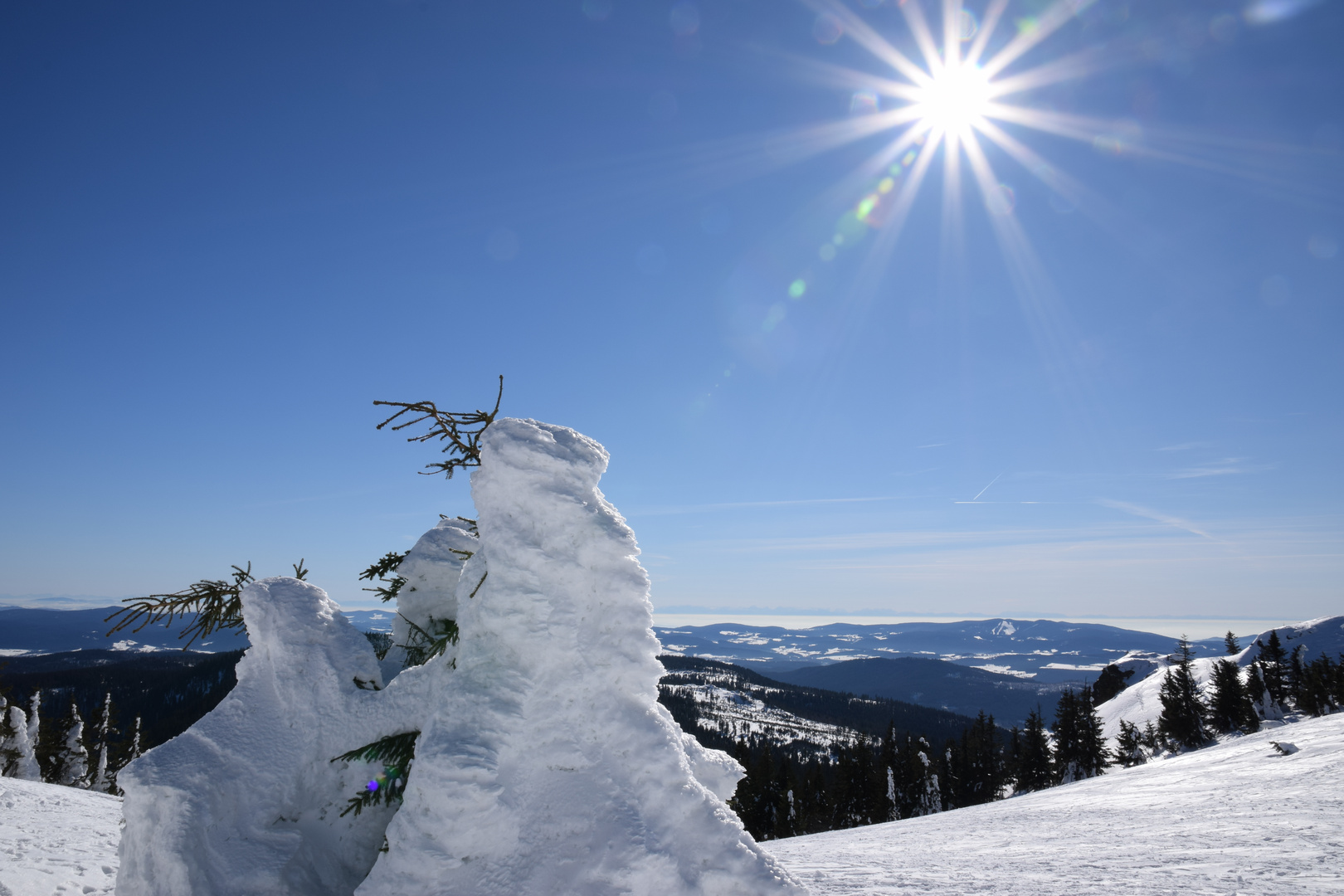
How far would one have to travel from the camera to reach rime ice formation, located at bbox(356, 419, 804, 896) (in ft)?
14.6

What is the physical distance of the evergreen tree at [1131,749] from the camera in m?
72.1

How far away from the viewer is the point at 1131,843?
21.8 meters

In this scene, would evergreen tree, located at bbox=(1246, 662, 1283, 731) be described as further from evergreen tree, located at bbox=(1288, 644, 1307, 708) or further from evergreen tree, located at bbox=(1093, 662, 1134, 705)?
evergreen tree, located at bbox=(1093, 662, 1134, 705)

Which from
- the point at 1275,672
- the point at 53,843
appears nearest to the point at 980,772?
the point at 1275,672

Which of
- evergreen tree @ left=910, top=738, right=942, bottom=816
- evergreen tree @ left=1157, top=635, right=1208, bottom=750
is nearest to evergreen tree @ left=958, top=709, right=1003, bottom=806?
evergreen tree @ left=910, top=738, right=942, bottom=816

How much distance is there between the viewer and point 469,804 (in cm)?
448

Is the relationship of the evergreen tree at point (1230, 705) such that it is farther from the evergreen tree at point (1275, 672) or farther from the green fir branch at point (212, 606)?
the green fir branch at point (212, 606)

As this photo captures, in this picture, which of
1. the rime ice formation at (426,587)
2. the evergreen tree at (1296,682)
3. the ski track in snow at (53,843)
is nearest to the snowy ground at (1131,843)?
the rime ice formation at (426,587)

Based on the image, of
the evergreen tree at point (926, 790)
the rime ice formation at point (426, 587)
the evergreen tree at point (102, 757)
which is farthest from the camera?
the evergreen tree at point (926, 790)

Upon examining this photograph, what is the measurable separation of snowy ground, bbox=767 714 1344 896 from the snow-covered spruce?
39.7 feet

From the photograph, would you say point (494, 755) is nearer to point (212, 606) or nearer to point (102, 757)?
point (212, 606)

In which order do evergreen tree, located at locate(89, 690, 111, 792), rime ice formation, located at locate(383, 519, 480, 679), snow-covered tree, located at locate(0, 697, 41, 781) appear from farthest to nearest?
evergreen tree, located at locate(89, 690, 111, 792) < snow-covered tree, located at locate(0, 697, 41, 781) < rime ice formation, located at locate(383, 519, 480, 679)

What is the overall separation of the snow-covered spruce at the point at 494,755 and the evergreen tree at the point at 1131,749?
3516 inches

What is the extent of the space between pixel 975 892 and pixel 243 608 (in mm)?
16973
